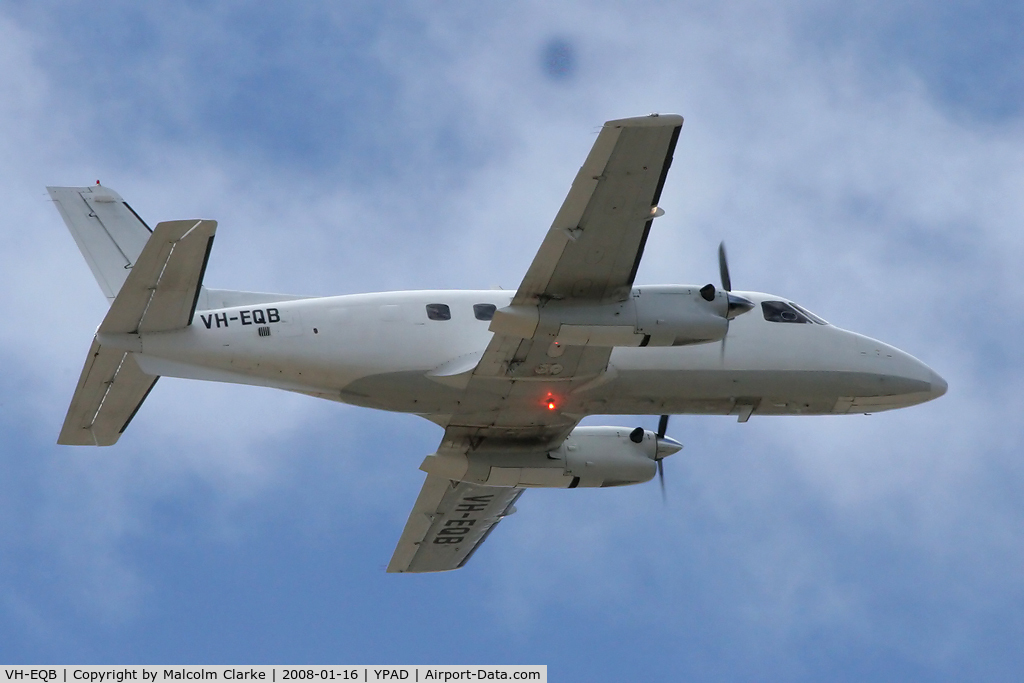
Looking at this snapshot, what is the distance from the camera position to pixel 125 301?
22938 mm

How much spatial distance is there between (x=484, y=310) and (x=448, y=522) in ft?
25.4

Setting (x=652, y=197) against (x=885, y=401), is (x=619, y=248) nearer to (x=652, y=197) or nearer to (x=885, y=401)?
(x=652, y=197)

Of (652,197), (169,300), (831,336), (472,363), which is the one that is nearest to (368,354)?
(472,363)

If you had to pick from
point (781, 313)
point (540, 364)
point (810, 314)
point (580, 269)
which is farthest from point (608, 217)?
point (810, 314)

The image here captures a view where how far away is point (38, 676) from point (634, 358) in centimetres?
1288

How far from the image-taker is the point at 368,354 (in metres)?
25.1

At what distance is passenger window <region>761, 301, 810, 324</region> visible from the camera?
27.8 meters

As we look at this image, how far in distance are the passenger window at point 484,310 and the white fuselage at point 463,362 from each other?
0.10m

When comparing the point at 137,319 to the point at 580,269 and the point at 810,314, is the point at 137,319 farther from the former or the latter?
the point at 810,314

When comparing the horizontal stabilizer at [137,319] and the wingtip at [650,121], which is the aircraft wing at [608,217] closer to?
the wingtip at [650,121]

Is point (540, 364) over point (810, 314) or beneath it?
beneath

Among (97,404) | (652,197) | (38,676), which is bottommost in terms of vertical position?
(38,676)

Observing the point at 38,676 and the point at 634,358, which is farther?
the point at 634,358

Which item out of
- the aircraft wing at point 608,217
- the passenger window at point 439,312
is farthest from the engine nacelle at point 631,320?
the passenger window at point 439,312
